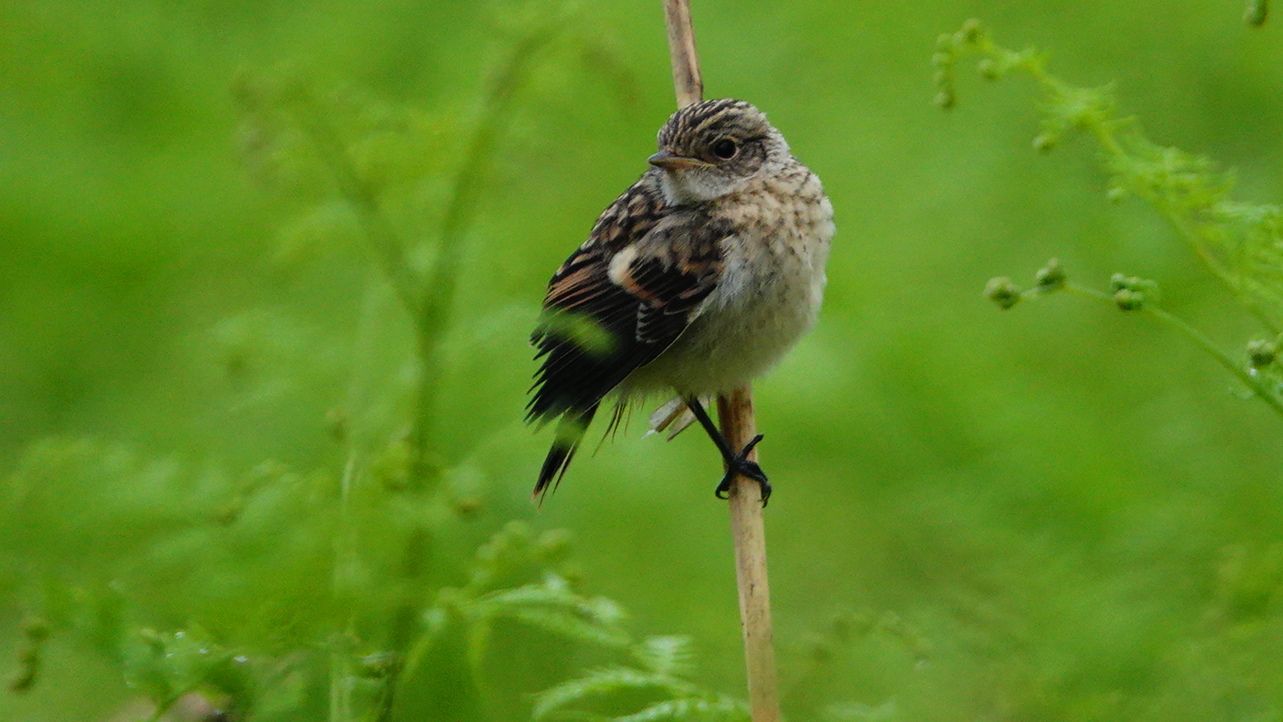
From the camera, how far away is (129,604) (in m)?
2.06

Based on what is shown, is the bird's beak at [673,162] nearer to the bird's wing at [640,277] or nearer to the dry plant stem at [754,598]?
the bird's wing at [640,277]

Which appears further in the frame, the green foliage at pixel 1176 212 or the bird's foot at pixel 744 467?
the bird's foot at pixel 744 467

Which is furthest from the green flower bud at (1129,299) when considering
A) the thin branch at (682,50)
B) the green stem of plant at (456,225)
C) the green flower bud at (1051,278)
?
the thin branch at (682,50)

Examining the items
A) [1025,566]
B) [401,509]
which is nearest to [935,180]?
[1025,566]

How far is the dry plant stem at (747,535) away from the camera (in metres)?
3.02

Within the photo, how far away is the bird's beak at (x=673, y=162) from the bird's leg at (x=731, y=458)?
0.69 m

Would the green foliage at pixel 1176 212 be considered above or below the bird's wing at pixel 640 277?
below

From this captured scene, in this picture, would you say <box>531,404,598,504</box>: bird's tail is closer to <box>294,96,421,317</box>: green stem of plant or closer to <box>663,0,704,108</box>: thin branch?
<box>663,0,704,108</box>: thin branch

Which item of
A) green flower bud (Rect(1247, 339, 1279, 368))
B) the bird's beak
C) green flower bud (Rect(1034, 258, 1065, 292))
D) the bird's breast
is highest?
the bird's beak

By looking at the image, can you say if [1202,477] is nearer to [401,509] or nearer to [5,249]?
[401,509]

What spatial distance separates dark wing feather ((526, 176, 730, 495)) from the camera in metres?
4.63

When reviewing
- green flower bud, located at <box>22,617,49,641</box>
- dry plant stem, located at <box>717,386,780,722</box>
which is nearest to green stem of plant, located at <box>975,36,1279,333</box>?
dry plant stem, located at <box>717,386,780,722</box>

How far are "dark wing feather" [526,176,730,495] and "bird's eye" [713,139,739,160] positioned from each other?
0.21m


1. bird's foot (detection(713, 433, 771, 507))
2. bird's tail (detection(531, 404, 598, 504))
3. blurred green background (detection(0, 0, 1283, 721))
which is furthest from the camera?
bird's tail (detection(531, 404, 598, 504))
